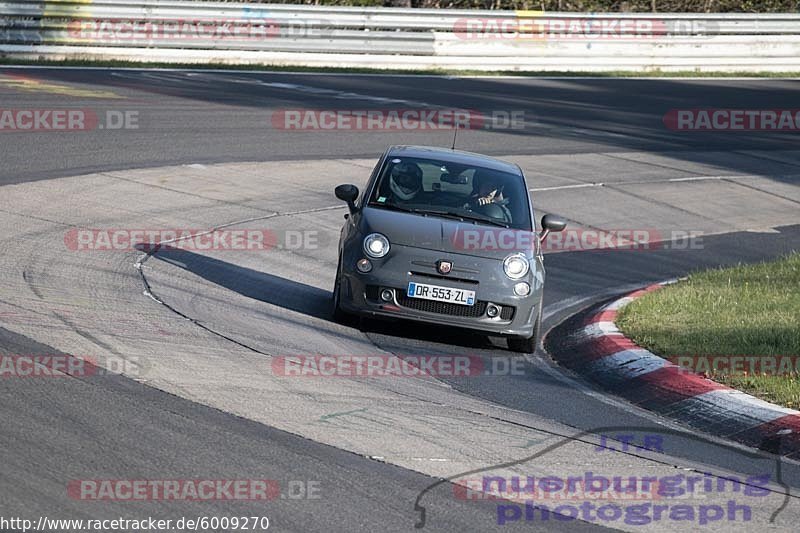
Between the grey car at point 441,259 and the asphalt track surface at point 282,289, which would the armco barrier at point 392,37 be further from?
the grey car at point 441,259

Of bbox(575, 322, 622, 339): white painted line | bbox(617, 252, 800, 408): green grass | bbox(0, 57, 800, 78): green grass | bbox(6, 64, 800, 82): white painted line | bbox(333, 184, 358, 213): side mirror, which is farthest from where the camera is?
bbox(0, 57, 800, 78): green grass

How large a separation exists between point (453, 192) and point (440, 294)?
138cm

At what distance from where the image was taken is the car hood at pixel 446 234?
32.0ft

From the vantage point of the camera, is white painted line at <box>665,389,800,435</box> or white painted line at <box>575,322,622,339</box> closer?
white painted line at <box>665,389,800,435</box>

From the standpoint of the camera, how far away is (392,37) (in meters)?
28.2

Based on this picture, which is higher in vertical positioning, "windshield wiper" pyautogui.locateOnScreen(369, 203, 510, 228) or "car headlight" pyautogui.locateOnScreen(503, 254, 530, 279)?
"windshield wiper" pyautogui.locateOnScreen(369, 203, 510, 228)

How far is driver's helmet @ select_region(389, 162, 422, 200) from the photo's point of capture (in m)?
10.6

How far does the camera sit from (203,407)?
688 centimetres

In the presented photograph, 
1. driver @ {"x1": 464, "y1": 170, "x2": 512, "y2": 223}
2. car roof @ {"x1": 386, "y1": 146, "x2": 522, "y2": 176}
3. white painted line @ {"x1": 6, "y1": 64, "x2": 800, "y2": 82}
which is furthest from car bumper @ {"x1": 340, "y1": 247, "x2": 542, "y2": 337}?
white painted line @ {"x1": 6, "y1": 64, "x2": 800, "y2": 82}

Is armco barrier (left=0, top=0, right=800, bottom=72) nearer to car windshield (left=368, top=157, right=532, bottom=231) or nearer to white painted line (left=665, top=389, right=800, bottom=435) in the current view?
car windshield (left=368, top=157, right=532, bottom=231)

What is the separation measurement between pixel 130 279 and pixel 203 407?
3.94m

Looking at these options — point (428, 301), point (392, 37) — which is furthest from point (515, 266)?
point (392, 37)

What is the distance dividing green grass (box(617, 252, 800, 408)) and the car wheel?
2.59 feet

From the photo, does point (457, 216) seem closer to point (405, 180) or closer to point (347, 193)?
point (405, 180)
